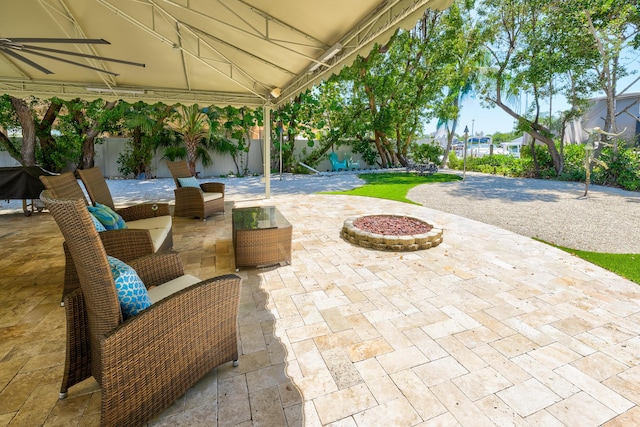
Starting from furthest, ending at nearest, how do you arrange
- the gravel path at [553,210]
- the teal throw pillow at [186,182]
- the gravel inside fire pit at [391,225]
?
the teal throw pillow at [186,182]
the gravel path at [553,210]
the gravel inside fire pit at [391,225]

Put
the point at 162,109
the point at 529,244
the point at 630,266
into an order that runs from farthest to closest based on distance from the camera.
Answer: the point at 162,109 < the point at 529,244 < the point at 630,266

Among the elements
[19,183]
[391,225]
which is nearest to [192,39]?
[19,183]

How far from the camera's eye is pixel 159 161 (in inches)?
518

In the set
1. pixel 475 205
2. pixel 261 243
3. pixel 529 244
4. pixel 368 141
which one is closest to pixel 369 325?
pixel 261 243

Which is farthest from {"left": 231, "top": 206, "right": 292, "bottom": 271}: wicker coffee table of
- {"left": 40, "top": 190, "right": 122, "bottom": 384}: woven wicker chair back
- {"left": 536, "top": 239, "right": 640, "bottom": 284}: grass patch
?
{"left": 536, "top": 239, "right": 640, "bottom": 284}: grass patch

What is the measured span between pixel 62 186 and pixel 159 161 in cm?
1142

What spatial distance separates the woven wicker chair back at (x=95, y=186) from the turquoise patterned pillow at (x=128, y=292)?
8.31 ft

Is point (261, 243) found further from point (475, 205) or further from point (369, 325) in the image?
point (475, 205)

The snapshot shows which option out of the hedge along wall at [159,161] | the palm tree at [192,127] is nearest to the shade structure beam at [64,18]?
the palm tree at [192,127]

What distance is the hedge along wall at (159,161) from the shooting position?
12.6 m

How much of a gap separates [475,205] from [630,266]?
3.83 m

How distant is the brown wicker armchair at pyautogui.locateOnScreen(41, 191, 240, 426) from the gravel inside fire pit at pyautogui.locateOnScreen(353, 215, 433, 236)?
3087 millimetres

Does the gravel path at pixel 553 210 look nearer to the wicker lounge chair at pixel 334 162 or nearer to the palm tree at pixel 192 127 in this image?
the wicker lounge chair at pixel 334 162

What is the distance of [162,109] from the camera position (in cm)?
1170
